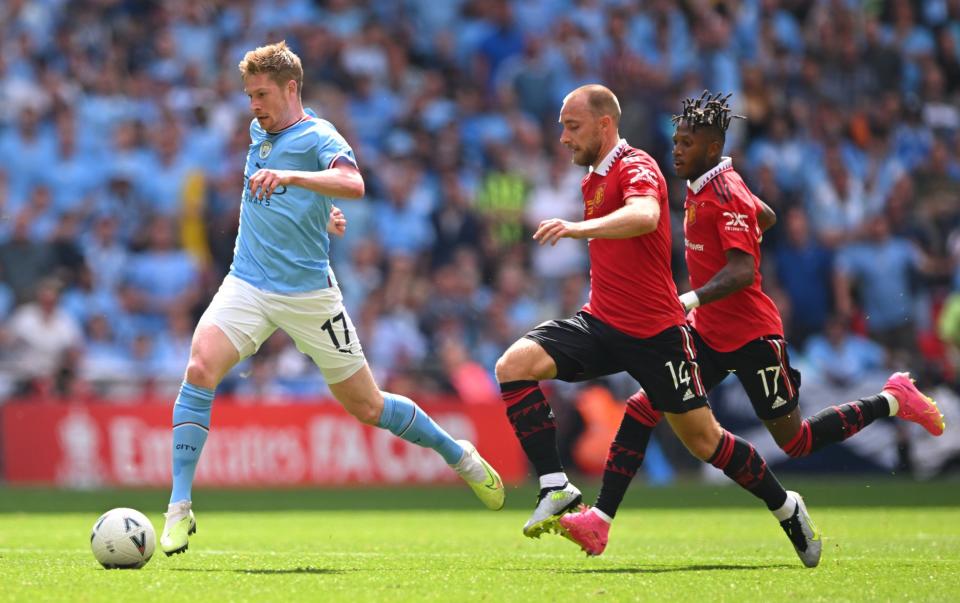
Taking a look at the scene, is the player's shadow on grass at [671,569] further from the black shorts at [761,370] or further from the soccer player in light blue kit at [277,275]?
the soccer player in light blue kit at [277,275]

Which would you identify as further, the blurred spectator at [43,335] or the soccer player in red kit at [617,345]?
the blurred spectator at [43,335]

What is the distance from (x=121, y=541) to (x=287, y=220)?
6.26 ft

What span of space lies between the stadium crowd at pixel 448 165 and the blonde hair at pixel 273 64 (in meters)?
8.45

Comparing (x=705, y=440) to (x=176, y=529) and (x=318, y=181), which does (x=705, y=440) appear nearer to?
(x=318, y=181)

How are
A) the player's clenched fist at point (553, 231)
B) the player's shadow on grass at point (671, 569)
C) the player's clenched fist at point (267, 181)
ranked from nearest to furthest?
the player's clenched fist at point (553, 231) → the player's clenched fist at point (267, 181) → the player's shadow on grass at point (671, 569)

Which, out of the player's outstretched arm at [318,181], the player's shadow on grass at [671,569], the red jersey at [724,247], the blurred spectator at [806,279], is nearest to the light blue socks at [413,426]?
the player's shadow on grass at [671,569]

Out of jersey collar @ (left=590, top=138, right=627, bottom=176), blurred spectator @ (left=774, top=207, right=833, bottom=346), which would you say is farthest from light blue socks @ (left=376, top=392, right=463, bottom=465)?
blurred spectator @ (left=774, top=207, right=833, bottom=346)

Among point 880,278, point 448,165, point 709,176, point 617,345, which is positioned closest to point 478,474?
point 617,345

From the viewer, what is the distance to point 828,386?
638 inches

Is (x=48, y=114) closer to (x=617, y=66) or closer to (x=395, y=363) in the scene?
(x=395, y=363)

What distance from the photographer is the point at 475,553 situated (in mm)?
8781

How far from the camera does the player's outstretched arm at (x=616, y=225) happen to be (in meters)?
7.11

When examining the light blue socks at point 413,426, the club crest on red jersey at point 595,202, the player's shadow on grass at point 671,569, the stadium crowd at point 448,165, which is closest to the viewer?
the player's shadow on grass at point 671,569

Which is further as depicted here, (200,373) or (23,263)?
(23,263)
